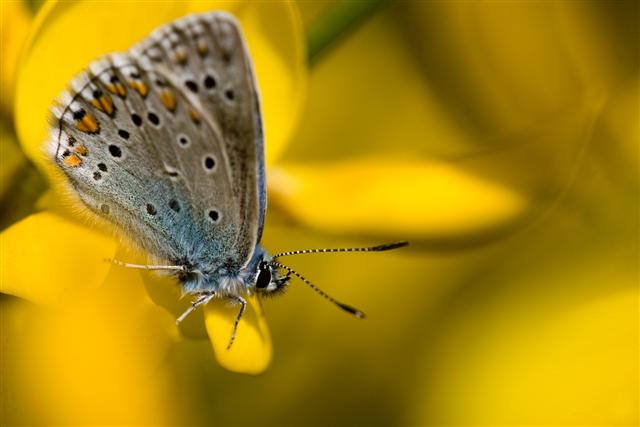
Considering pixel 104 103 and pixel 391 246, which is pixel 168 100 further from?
pixel 391 246

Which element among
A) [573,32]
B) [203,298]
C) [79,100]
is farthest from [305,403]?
[573,32]

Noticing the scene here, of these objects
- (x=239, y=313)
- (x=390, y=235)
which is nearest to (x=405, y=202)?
(x=390, y=235)

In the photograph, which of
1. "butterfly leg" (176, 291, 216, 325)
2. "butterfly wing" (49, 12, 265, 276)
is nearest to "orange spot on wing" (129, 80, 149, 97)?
"butterfly wing" (49, 12, 265, 276)

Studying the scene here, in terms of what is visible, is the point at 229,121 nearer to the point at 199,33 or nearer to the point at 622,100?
the point at 199,33

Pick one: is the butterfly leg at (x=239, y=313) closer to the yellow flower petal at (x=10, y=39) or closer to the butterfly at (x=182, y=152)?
the butterfly at (x=182, y=152)

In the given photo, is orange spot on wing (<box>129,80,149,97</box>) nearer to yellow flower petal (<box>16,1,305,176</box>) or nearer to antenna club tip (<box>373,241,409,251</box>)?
yellow flower petal (<box>16,1,305,176</box>)

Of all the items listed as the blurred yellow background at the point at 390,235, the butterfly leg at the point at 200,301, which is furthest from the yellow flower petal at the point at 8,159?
the butterfly leg at the point at 200,301
